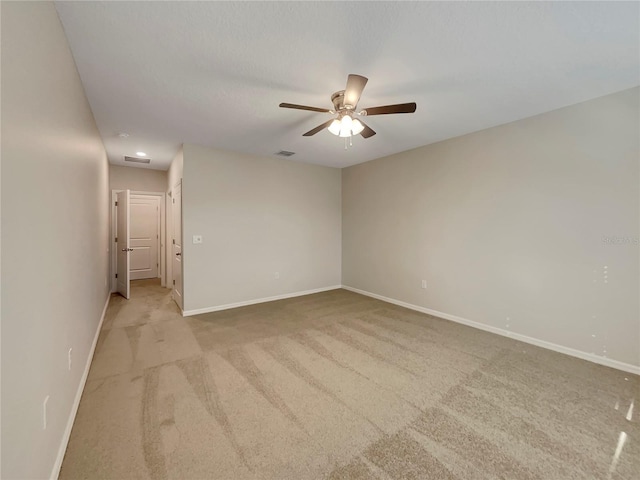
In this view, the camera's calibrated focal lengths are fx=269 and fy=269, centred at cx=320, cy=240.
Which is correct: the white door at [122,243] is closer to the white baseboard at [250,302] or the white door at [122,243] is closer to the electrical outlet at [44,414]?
the white baseboard at [250,302]

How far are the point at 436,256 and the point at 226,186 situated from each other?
3.46 meters

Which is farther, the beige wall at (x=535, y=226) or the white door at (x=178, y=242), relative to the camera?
the white door at (x=178, y=242)

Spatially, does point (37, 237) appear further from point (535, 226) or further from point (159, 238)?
point (159, 238)

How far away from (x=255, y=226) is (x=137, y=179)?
123 inches

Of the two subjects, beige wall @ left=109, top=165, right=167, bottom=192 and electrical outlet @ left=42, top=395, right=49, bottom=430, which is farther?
beige wall @ left=109, top=165, right=167, bottom=192

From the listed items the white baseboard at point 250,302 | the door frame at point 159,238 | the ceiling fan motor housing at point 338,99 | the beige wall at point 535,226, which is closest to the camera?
the ceiling fan motor housing at point 338,99

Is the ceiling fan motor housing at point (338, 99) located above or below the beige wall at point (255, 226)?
above

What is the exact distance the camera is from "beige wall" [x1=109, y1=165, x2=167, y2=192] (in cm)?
548

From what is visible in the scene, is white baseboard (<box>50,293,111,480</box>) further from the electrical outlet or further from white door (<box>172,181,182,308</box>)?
white door (<box>172,181,182,308</box>)

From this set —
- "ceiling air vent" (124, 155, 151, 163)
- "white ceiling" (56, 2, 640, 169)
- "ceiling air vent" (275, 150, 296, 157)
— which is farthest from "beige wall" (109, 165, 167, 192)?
"ceiling air vent" (275, 150, 296, 157)

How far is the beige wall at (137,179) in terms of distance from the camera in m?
5.48

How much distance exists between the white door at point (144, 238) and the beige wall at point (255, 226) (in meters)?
3.37

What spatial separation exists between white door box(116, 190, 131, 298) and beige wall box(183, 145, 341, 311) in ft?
5.90

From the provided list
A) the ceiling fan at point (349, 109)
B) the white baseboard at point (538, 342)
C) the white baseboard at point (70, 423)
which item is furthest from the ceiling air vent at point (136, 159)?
the white baseboard at point (538, 342)
